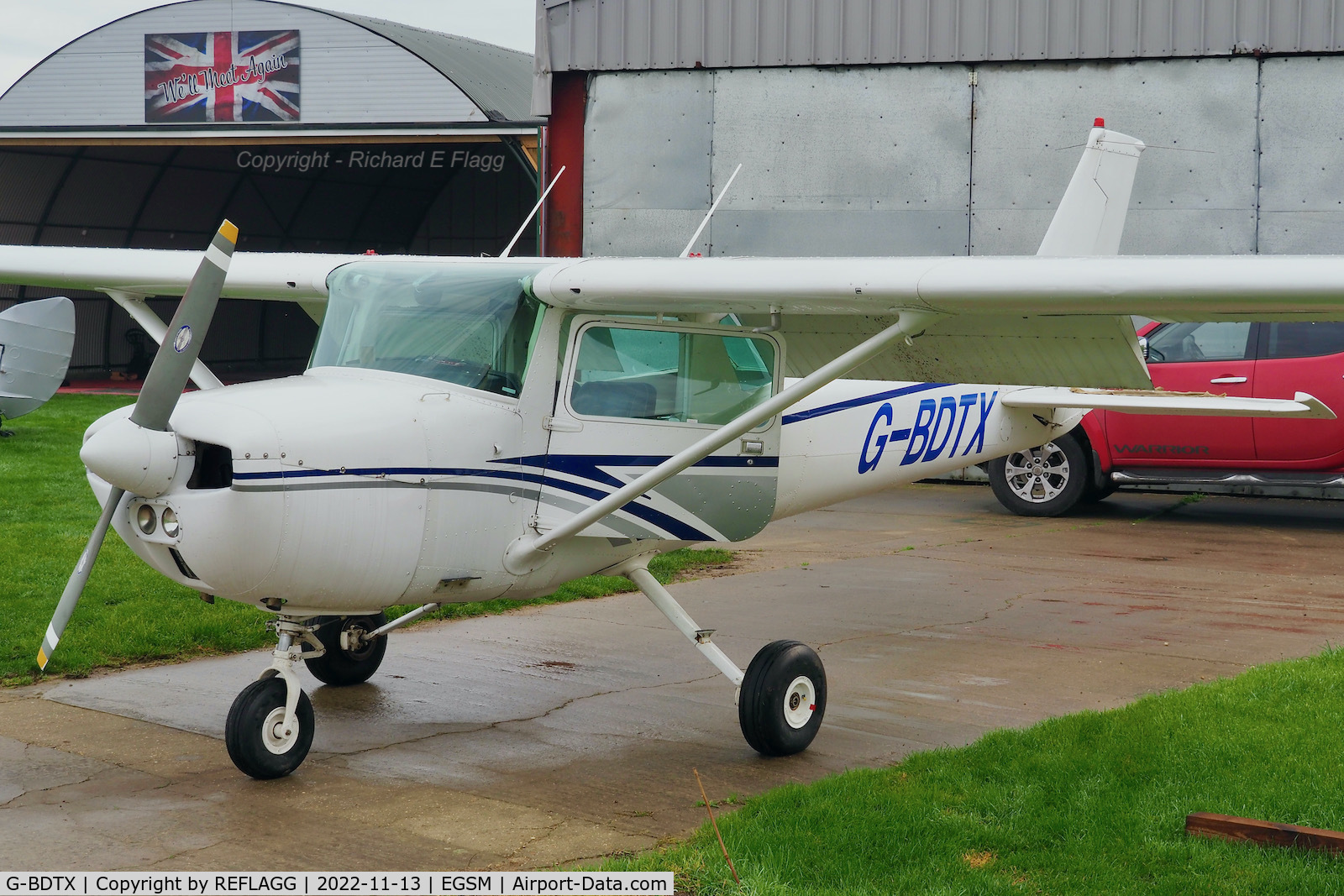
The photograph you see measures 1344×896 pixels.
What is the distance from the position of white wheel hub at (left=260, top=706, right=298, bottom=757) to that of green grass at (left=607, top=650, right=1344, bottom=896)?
1.62m

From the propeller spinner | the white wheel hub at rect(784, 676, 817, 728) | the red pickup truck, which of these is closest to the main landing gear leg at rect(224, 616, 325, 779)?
the propeller spinner

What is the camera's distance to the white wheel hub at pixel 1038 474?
42.8 feet

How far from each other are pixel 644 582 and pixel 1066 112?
9591 mm

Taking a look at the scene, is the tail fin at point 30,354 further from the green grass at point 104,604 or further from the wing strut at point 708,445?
the wing strut at point 708,445

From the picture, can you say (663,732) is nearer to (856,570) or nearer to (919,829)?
A: (919,829)

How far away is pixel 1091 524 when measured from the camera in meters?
12.5

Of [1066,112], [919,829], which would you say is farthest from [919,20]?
[919,829]

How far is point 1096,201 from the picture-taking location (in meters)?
8.48

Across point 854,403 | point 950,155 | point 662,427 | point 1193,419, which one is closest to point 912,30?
point 950,155

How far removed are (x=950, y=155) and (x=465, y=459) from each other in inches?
405

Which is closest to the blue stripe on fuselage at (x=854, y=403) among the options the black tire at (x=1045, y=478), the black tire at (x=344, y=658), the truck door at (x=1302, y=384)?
the black tire at (x=344, y=658)

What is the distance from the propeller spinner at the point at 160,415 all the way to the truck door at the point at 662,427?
1471 millimetres

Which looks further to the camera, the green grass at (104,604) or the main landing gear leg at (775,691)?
the green grass at (104,604)

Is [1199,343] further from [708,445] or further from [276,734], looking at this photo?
[276,734]
